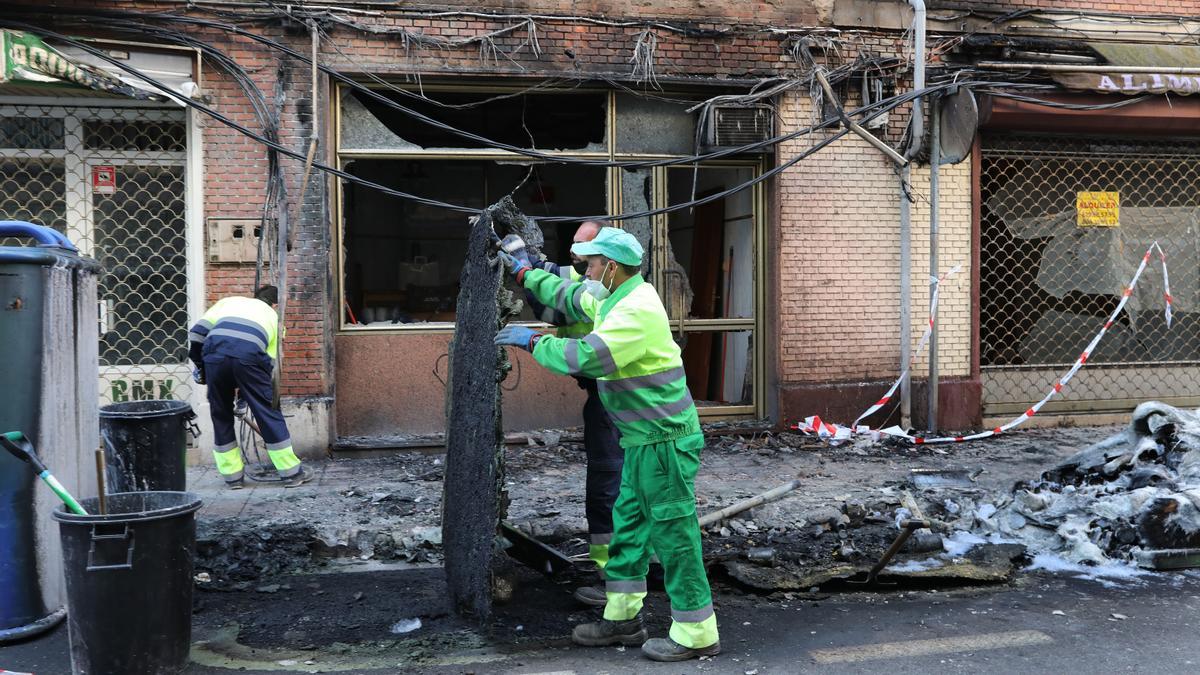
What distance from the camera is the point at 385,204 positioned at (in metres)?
10.3

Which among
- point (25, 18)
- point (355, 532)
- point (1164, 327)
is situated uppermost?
point (25, 18)

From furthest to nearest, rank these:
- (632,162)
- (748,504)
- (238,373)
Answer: (632,162), (238,373), (748,504)

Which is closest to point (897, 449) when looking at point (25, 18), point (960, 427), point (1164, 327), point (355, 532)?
point (960, 427)

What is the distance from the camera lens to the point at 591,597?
5375mm

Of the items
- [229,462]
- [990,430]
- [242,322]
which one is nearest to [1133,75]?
[990,430]

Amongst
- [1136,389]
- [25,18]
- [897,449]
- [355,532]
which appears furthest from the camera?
[1136,389]

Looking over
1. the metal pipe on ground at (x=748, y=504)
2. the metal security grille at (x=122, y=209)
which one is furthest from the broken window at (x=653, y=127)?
the metal security grille at (x=122, y=209)

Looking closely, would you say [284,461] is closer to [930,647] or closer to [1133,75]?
[930,647]

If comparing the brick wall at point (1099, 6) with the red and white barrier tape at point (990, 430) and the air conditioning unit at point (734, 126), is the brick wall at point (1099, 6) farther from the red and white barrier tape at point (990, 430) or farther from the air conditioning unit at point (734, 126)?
the red and white barrier tape at point (990, 430)

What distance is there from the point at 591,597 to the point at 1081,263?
7743 mm

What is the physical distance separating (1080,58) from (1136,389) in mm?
3517

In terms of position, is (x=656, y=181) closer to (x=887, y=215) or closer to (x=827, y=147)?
(x=827, y=147)

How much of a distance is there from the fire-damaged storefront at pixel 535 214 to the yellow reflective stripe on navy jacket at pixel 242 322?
4.17ft

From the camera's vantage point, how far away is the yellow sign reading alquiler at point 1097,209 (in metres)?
10.8
